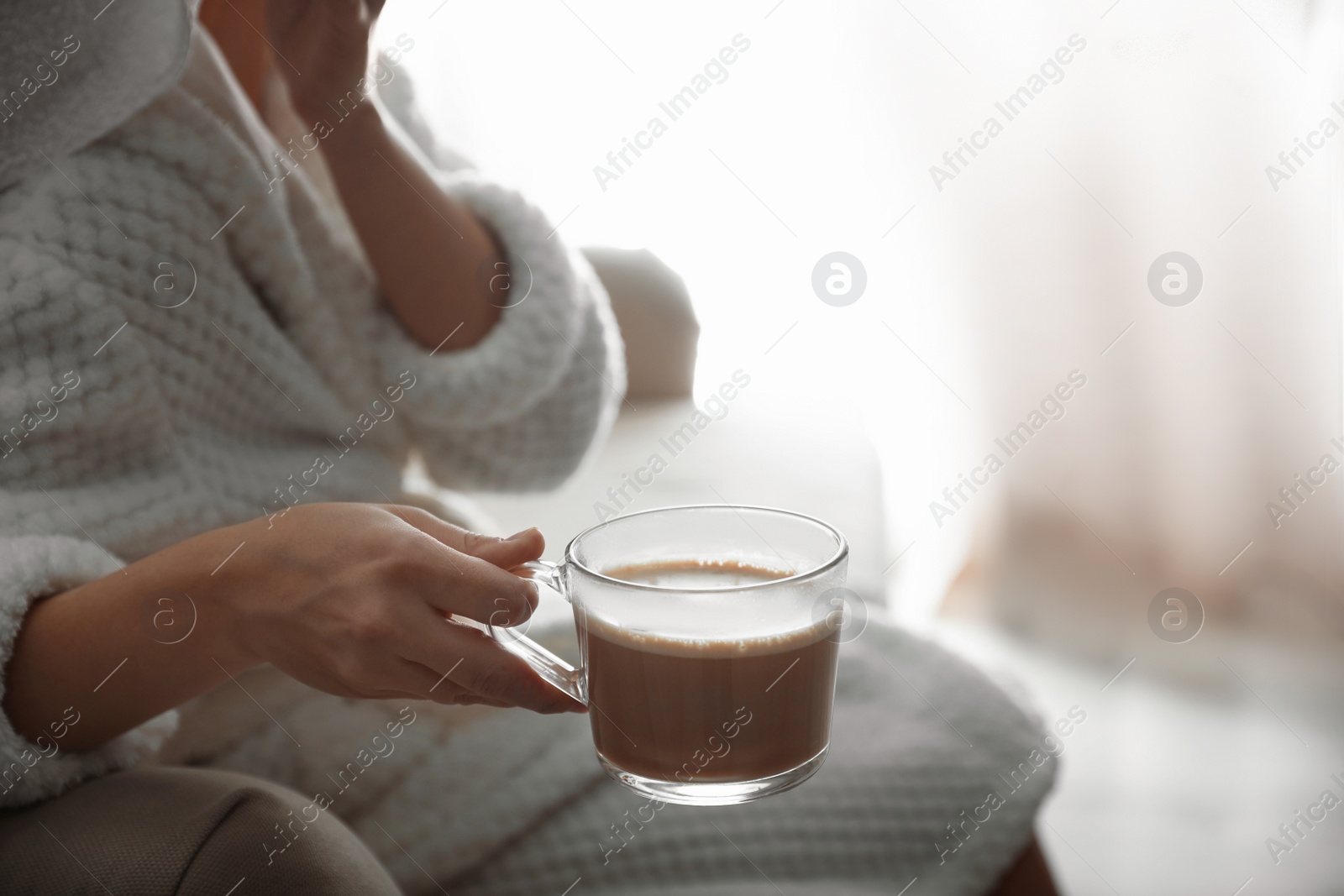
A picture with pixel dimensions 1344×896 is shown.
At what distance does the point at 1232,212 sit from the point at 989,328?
0.38m

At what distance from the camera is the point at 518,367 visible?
2.59 feet

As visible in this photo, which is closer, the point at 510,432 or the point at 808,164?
the point at 510,432

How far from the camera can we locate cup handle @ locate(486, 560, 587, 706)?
468 millimetres

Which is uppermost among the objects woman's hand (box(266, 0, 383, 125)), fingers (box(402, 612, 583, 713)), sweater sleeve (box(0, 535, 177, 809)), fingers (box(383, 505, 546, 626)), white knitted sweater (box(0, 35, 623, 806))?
woman's hand (box(266, 0, 383, 125))

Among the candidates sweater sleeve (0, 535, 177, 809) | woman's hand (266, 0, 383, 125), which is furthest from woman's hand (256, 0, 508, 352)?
sweater sleeve (0, 535, 177, 809)

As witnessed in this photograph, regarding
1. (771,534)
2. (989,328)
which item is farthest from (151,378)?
(989,328)

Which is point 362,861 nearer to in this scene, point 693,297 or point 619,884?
point 619,884

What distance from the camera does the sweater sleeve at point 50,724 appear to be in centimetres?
52

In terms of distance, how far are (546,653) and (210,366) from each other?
1.33ft

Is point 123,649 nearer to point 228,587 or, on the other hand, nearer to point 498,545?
point 228,587

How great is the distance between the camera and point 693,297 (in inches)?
51.3

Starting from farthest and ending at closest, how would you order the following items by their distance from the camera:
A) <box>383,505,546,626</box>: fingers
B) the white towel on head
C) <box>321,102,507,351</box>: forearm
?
<box>321,102,507,351</box>: forearm, the white towel on head, <box>383,505,546,626</box>: fingers

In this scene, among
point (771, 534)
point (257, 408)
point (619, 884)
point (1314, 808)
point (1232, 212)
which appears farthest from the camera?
point (1232, 212)

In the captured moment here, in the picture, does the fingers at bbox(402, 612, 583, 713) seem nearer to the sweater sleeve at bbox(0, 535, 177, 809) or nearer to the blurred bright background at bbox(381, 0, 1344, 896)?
the sweater sleeve at bbox(0, 535, 177, 809)
